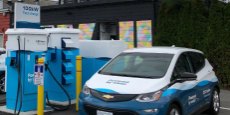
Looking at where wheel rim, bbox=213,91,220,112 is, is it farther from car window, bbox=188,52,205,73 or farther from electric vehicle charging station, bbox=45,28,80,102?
electric vehicle charging station, bbox=45,28,80,102

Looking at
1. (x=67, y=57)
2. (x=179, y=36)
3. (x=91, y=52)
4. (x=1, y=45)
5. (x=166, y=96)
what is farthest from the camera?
(x=1, y=45)

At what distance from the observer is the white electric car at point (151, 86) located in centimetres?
461

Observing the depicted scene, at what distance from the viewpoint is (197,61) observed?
20.9ft

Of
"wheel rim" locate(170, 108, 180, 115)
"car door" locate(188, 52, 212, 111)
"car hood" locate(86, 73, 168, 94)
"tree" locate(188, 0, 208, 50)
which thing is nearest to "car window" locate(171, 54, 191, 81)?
"car door" locate(188, 52, 212, 111)

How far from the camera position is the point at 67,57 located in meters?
7.55

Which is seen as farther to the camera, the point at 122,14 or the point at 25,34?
the point at 122,14

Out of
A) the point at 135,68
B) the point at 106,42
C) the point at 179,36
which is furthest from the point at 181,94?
the point at 179,36

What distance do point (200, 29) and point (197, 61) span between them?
497 centimetres

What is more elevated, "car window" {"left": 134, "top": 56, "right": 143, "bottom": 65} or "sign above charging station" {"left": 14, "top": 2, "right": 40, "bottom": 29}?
"sign above charging station" {"left": 14, "top": 2, "right": 40, "bottom": 29}

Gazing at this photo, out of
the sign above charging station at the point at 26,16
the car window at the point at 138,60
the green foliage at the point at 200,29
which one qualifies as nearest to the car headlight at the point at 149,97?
the car window at the point at 138,60

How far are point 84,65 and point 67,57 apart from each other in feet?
2.52

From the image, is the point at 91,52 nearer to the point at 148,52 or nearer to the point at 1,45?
the point at 148,52

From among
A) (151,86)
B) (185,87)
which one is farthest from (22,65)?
(185,87)

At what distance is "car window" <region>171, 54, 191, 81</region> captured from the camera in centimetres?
533
